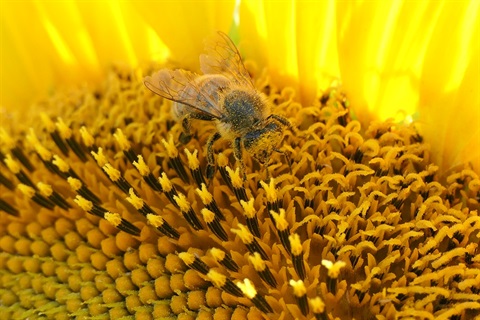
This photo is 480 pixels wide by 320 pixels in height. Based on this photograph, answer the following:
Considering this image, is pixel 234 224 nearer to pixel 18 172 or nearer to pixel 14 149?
pixel 18 172

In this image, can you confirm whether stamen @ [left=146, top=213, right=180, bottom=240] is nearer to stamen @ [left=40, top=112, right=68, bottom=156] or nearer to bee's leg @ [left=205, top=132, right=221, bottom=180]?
bee's leg @ [left=205, top=132, right=221, bottom=180]

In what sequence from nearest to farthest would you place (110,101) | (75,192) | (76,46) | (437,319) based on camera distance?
(437,319)
(75,192)
(110,101)
(76,46)

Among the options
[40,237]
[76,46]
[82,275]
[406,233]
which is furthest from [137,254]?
[76,46]

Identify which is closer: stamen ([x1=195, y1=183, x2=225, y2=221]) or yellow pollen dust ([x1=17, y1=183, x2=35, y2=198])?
stamen ([x1=195, y1=183, x2=225, y2=221])

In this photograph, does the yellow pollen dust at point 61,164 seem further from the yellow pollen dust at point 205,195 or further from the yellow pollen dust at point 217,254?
the yellow pollen dust at point 217,254

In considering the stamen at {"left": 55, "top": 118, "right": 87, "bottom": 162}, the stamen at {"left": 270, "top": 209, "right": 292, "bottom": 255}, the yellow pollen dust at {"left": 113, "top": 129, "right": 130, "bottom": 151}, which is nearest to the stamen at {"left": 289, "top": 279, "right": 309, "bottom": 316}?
the stamen at {"left": 270, "top": 209, "right": 292, "bottom": 255}

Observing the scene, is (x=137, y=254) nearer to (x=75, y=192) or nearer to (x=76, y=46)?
(x=75, y=192)

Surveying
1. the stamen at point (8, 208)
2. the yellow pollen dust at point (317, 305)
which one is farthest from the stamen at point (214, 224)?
the stamen at point (8, 208)
